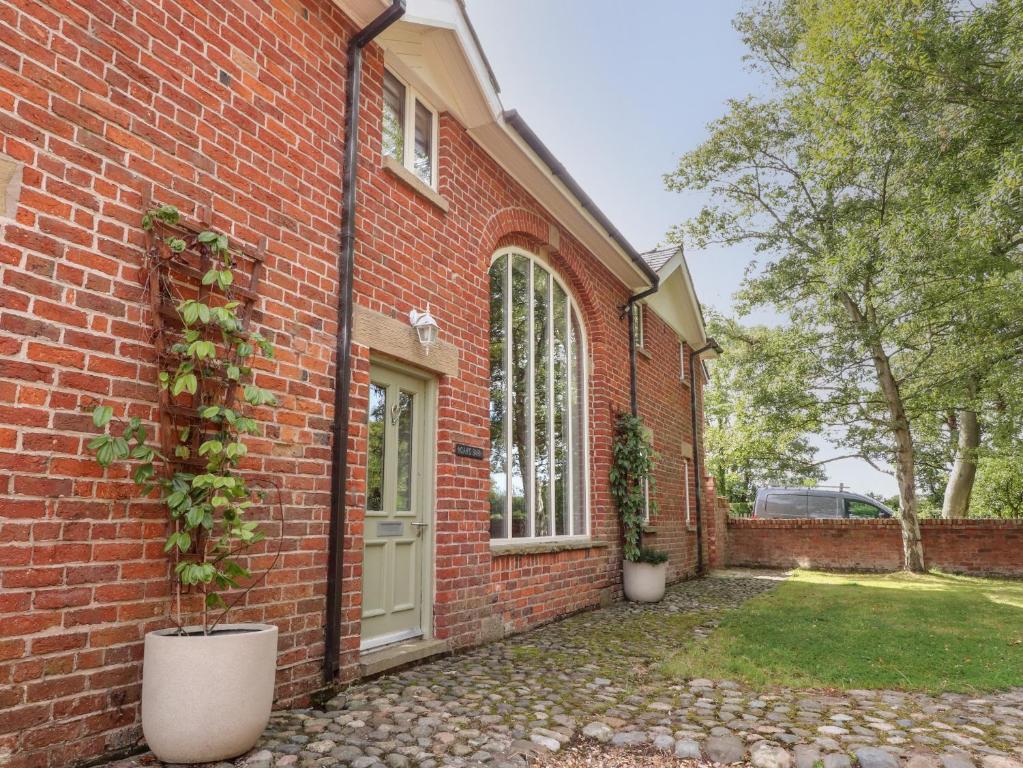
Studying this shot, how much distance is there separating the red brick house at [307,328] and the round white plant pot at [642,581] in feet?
2.29

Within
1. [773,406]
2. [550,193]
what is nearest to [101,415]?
[550,193]

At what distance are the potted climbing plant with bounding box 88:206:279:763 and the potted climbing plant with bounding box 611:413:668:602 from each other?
6.31 m

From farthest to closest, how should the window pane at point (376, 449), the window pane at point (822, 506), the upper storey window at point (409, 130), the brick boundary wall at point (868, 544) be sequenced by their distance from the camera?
the window pane at point (822, 506)
the brick boundary wall at point (868, 544)
the upper storey window at point (409, 130)
the window pane at point (376, 449)

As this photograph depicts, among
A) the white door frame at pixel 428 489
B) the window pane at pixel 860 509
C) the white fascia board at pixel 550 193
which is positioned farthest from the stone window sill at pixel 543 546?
the window pane at pixel 860 509

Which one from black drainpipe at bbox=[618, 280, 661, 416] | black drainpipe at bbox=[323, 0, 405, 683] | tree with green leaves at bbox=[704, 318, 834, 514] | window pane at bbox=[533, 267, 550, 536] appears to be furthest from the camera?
tree with green leaves at bbox=[704, 318, 834, 514]

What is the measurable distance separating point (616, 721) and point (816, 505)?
53.4ft

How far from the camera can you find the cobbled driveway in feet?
10.6

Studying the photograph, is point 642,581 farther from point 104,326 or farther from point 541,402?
point 104,326

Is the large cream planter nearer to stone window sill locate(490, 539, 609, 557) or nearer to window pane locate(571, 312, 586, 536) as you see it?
stone window sill locate(490, 539, 609, 557)

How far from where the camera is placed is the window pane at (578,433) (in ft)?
28.5

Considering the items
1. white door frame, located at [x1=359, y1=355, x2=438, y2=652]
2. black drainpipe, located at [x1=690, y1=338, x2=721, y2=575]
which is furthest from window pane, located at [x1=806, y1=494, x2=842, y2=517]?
white door frame, located at [x1=359, y1=355, x2=438, y2=652]

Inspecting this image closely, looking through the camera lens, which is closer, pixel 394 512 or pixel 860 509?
pixel 394 512

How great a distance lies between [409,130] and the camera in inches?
227

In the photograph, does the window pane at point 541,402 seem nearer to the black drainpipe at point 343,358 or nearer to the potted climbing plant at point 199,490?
the black drainpipe at point 343,358
